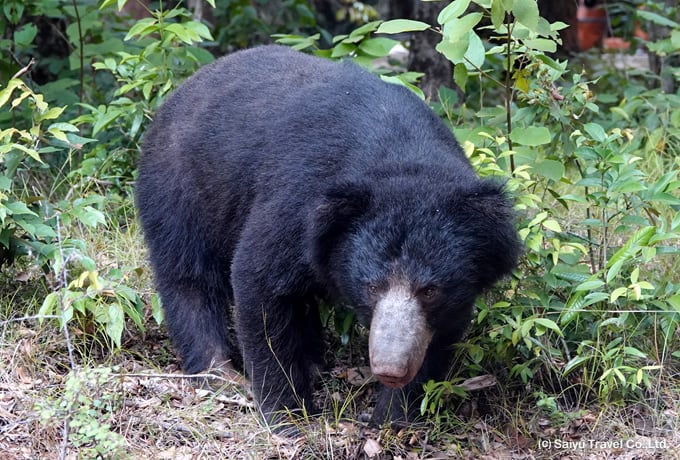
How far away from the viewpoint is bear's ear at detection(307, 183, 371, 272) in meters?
3.54

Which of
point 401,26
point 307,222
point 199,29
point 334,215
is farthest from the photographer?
point 199,29

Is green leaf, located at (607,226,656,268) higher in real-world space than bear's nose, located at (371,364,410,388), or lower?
higher

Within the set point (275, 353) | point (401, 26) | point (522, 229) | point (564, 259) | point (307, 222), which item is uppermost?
point (401, 26)

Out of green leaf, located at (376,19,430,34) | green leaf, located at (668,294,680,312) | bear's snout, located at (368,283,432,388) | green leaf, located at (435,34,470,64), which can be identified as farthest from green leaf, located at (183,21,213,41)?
green leaf, located at (668,294,680,312)

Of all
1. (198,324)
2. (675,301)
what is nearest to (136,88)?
(198,324)

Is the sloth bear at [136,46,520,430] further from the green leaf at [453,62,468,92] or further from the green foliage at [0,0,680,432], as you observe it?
the green leaf at [453,62,468,92]

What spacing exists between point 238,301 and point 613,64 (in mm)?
5977

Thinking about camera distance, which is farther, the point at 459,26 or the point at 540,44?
the point at 540,44

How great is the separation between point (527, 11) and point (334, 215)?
1.13 metres

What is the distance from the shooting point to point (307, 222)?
12.1 ft

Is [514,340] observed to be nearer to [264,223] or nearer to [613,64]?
[264,223]

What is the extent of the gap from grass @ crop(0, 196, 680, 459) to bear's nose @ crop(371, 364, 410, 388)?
0.49 m

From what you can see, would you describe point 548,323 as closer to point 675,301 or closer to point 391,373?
point 675,301

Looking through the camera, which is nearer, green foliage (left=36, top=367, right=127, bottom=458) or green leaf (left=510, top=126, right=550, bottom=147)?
green foliage (left=36, top=367, right=127, bottom=458)
